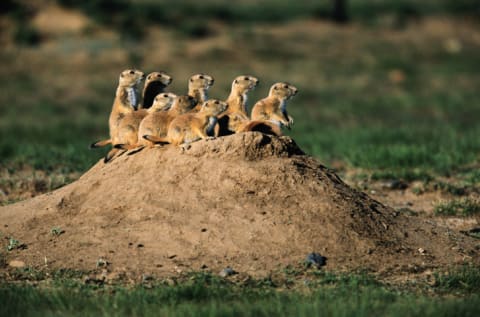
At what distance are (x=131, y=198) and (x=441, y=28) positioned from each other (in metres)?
27.3

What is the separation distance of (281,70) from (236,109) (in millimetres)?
17273

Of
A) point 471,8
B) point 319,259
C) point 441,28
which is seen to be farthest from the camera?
point 471,8

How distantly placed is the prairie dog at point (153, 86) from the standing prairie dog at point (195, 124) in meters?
1.31

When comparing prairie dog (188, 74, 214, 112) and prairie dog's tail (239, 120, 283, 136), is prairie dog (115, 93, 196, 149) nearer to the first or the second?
prairie dog (188, 74, 214, 112)

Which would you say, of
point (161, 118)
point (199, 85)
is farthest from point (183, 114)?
point (199, 85)

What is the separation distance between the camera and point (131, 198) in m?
8.23

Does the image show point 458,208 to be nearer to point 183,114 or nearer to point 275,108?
point 275,108

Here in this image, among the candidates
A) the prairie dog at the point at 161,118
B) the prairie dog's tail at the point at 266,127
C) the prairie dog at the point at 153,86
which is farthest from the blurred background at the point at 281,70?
the prairie dog at the point at 161,118

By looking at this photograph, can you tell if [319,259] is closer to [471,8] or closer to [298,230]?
[298,230]

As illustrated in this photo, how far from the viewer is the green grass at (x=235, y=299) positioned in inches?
243

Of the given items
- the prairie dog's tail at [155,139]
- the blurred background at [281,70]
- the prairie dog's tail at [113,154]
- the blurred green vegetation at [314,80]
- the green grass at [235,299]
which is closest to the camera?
the green grass at [235,299]

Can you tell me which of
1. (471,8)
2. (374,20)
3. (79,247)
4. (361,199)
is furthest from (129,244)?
(471,8)

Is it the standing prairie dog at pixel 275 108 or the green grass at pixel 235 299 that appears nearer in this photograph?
the green grass at pixel 235 299

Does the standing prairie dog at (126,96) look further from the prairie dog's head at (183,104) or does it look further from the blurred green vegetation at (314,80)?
the blurred green vegetation at (314,80)
